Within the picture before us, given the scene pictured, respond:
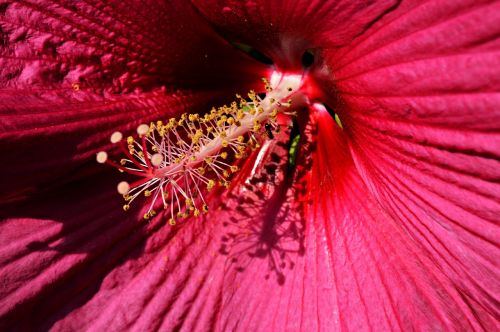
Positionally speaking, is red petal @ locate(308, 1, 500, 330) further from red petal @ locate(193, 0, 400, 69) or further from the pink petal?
the pink petal

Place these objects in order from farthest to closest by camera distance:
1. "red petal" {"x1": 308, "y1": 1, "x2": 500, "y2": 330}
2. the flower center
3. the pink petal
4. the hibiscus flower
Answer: the flower center < the pink petal < the hibiscus flower < "red petal" {"x1": 308, "y1": 1, "x2": 500, "y2": 330}

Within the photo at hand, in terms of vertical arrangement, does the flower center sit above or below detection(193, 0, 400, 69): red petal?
below

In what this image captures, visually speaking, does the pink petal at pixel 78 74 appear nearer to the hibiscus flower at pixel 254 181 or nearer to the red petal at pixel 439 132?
the hibiscus flower at pixel 254 181

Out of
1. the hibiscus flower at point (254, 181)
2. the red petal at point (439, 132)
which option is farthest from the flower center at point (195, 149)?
the red petal at point (439, 132)

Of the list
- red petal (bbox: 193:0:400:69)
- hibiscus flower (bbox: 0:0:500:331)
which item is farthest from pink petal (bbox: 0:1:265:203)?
red petal (bbox: 193:0:400:69)

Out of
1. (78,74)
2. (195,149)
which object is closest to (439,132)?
(195,149)

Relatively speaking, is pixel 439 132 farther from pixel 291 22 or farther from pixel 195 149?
pixel 195 149

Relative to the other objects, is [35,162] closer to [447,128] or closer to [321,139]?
[321,139]
